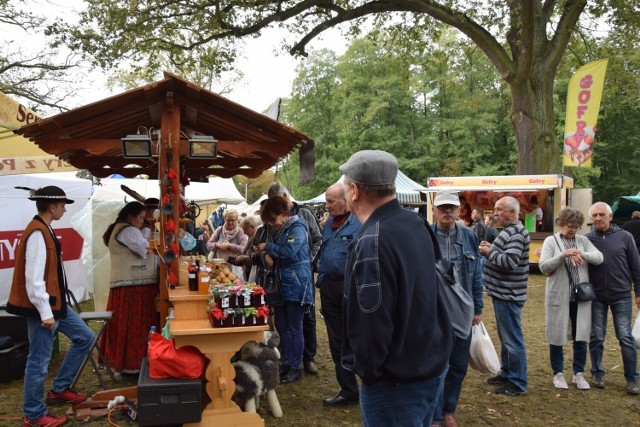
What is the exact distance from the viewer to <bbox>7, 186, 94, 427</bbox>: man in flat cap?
13.1 feet

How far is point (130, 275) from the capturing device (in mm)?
5527

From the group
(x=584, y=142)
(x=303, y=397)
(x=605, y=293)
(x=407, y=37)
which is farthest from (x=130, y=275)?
(x=407, y=37)

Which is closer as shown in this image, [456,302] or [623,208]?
[456,302]

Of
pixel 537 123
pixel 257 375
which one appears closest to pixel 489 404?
pixel 257 375

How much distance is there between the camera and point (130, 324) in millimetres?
5531

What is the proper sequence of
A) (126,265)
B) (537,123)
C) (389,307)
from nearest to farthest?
(389,307) < (126,265) < (537,123)

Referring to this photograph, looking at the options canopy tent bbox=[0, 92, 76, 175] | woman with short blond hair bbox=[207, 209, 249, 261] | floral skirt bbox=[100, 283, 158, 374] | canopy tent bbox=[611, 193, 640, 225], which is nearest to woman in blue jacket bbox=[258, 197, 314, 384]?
floral skirt bbox=[100, 283, 158, 374]

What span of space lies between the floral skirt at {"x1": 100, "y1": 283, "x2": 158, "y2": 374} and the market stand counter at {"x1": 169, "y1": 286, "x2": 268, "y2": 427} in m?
1.63

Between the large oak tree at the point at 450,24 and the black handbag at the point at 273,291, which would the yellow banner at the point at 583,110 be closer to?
the large oak tree at the point at 450,24

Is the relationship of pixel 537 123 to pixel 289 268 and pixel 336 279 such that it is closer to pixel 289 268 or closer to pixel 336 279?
pixel 289 268

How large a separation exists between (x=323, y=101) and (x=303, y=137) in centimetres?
3610

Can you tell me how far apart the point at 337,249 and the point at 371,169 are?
2.45m

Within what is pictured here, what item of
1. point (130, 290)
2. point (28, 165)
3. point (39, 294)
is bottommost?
point (130, 290)

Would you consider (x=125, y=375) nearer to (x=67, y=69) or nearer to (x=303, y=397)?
(x=303, y=397)
